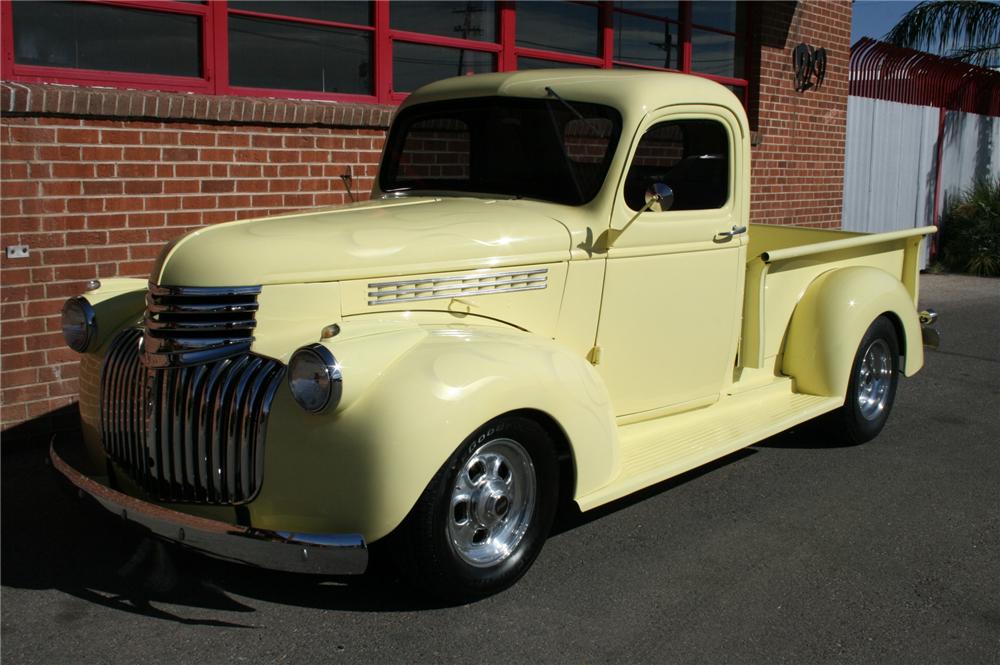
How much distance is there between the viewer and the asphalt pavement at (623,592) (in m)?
3.35

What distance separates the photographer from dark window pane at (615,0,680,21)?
9203mm

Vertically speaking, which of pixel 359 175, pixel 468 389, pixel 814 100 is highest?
pixel 814 100

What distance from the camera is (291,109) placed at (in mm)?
6344

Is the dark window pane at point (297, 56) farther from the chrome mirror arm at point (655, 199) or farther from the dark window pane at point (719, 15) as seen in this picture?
the dark window pane at point (719, 15)

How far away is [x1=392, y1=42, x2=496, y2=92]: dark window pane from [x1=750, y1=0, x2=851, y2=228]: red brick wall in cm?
352

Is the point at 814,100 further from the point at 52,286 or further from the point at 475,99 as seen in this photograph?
the point at 52,286

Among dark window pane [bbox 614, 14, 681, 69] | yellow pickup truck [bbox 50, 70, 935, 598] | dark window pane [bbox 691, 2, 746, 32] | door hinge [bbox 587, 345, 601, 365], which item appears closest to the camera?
yellow pickup truck [bbox 50, 70, 935, 598]

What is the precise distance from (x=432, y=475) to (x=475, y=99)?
2192mm

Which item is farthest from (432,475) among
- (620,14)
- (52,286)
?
(620,14)

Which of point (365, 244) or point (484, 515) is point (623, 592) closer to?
point (484, 515)

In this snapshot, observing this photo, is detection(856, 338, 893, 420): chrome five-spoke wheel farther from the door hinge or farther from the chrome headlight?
the chrome headlight

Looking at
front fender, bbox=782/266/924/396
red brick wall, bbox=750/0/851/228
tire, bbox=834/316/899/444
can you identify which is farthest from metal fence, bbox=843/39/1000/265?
front fender, bbox=782/266/924/396

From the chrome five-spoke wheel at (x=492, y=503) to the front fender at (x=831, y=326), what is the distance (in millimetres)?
2326

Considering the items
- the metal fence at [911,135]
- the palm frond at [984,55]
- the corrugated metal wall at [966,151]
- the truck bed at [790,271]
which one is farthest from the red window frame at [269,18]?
the palm frond at [984,55]
